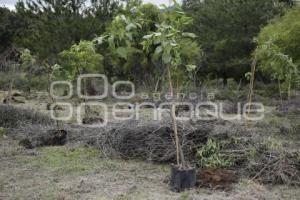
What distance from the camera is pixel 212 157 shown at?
4.79 metres

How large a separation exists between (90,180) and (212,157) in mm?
1380

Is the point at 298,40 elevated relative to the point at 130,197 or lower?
elevated

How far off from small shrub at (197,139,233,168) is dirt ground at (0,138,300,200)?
14.6 inches

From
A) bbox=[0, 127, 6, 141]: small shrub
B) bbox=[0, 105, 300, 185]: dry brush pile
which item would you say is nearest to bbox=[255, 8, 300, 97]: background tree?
bbox=[0, 105, 300, 185]: dry brush pile

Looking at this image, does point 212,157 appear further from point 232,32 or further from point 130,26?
point 232,32

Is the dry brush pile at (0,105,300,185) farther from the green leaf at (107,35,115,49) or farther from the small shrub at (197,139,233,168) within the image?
the green leaf at (107,35,115,49)

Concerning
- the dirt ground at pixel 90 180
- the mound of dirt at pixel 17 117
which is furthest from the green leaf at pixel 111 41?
the mound of dirt at pixel 17 117

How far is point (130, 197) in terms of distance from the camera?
393 centimetres

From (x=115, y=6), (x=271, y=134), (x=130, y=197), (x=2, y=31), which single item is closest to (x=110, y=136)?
(x=130, y=197)

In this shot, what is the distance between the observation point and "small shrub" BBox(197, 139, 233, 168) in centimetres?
471

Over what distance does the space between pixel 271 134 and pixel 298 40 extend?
274 centimetres

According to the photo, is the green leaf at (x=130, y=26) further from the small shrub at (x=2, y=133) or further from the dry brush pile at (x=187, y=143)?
the small shrub at (x=2, y=133)

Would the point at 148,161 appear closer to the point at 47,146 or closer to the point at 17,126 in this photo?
the point at 47,146

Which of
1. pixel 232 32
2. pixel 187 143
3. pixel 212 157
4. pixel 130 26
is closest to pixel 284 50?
pixel 187 143
